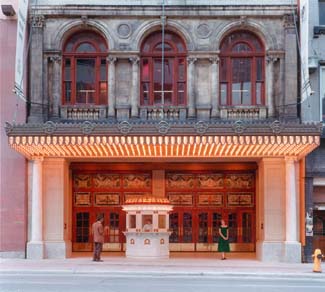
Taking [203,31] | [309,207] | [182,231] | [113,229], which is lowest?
[182,231]

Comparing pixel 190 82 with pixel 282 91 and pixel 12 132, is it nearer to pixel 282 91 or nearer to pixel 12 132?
pixel 282 91

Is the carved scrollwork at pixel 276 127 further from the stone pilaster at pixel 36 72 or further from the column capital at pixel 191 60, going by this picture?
the stone pilaster at pixel 36 72

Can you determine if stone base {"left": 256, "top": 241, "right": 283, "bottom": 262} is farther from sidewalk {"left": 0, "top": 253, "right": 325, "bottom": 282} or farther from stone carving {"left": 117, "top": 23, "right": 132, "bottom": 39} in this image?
stone carving {"left": 117, "top": 23, "right": 132, "bottom": 39}

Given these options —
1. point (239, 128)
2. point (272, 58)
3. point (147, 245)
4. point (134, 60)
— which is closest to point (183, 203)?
point (147, 245)

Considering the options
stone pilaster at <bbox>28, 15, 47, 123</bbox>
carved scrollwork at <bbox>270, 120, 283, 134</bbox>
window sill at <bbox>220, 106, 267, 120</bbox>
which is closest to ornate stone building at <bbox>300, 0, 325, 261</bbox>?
window sill at <bbox>220, 106, 267, 120</bbox>

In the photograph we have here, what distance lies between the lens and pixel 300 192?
105ft

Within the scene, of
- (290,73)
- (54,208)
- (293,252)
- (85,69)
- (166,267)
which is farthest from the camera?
(85,69)

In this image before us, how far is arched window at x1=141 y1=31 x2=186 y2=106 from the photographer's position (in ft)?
109

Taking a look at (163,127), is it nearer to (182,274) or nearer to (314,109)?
(182,274)

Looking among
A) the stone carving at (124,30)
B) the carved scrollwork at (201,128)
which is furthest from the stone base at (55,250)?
the stone carving at (124,30)

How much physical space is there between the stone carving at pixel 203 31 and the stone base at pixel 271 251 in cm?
860

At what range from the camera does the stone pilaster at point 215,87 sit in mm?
32625

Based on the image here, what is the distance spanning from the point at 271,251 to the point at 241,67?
761 cm

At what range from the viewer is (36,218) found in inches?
1234
